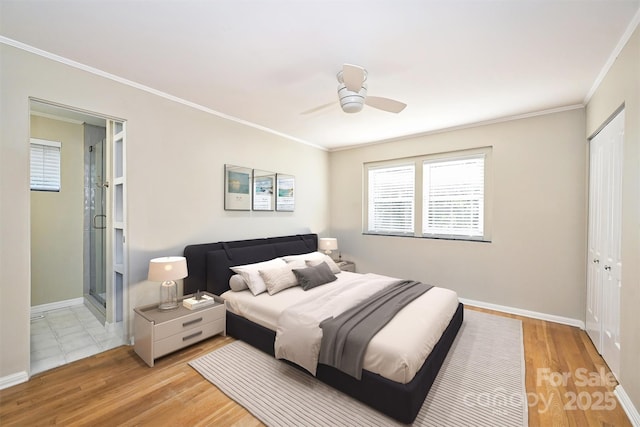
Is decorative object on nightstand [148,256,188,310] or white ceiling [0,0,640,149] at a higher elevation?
white ceiling [0,0,640,149]

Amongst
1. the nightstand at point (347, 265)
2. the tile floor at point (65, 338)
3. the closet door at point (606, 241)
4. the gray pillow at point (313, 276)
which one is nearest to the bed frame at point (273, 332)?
the nightstand at point (347, 265)

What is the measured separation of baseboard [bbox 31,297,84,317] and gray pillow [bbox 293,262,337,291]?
339 centimetres

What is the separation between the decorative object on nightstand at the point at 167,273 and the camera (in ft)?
8.52

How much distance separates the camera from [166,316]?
2.65 meters

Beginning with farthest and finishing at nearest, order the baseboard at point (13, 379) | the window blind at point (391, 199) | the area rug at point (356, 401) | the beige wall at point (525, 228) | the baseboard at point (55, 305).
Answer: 1. the window blind at point (391, 199)
2. the baseboard at point (55, 305)
3. the beige wall at point (525, 228)
4. the baseboard at point (13, 379)
5. the area rug at point (356, 401)

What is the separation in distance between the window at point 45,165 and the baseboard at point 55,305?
161 cm

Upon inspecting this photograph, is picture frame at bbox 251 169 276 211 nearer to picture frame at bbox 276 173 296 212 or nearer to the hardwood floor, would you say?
picture frame at bbox 276 173 296 212

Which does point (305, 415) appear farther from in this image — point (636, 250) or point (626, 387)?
point (636, 250)

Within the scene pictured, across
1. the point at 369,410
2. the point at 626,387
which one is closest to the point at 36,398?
the point at 369,410

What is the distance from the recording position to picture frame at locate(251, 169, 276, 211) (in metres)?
4.15

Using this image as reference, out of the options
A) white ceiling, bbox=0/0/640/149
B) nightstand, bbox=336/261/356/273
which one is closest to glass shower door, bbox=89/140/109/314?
white ceiling, bbox=0/0/640/149

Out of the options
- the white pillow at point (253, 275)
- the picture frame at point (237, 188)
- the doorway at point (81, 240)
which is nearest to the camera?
the doorway at point (81, 240)

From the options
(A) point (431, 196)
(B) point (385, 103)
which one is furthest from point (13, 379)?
(A) point (431, 196)

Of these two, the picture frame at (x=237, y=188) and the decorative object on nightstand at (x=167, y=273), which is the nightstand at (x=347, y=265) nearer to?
the picture frame at (x=237, y=188)
